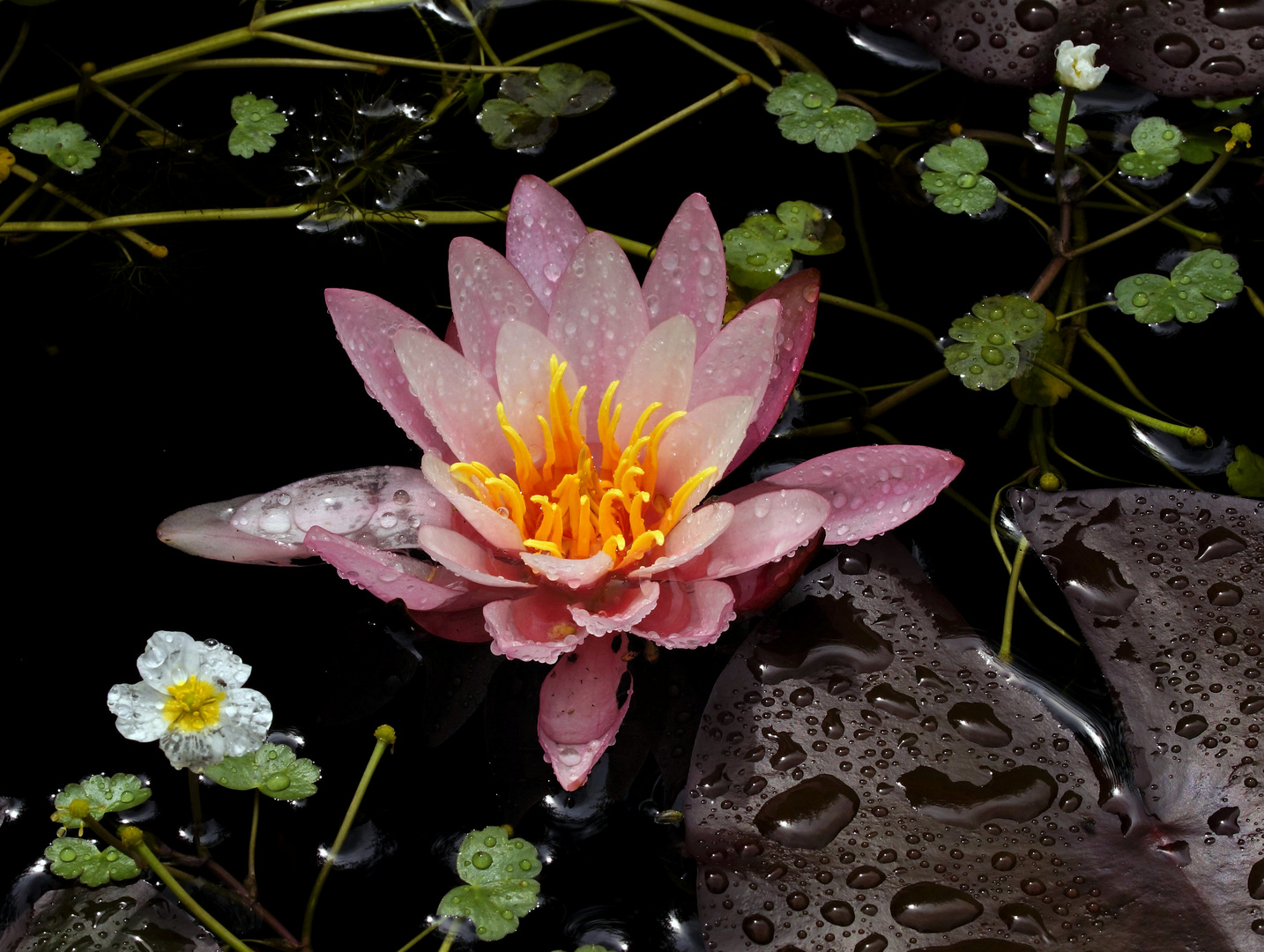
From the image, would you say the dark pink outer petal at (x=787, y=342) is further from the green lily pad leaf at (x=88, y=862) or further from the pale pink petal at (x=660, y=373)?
the green lily pad leaf at (x=88, y=862)

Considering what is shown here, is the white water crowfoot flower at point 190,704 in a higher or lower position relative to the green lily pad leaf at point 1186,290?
lower

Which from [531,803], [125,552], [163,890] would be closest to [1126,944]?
[531,803]

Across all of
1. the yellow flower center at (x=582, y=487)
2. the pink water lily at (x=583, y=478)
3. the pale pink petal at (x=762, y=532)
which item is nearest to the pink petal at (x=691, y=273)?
the pink water lily at (x=583, y=478)

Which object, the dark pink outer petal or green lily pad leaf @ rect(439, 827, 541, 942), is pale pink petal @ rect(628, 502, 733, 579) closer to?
the dark pink outer petal

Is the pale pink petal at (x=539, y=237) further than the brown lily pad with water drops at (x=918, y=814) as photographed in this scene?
Yes

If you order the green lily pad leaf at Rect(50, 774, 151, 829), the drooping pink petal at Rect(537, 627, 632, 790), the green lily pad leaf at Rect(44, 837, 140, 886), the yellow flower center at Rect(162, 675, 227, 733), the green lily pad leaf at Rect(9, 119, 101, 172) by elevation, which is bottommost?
the green lily pad leaf at Rect(44, 837, 140, 886)

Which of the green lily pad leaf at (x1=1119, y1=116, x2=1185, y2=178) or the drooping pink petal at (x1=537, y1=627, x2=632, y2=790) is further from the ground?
the green lily pad leaf at (x1=1119, y1=116, x2=1185, y2=178)

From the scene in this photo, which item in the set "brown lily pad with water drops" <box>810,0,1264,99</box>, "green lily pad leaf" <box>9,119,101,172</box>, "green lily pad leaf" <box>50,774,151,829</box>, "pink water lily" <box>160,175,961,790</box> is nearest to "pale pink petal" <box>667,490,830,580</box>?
"pink water lily" <box>160,175,961,790</box>
